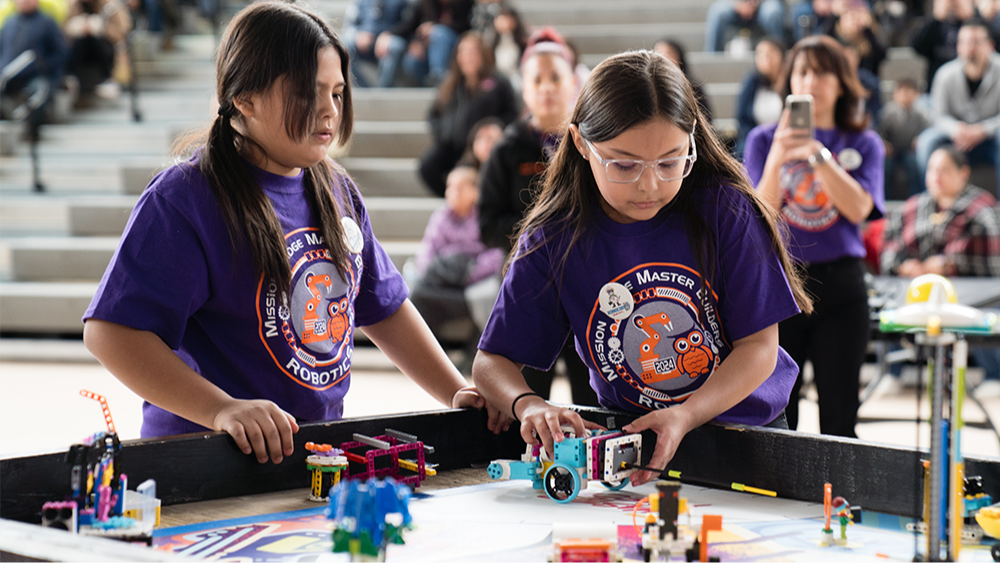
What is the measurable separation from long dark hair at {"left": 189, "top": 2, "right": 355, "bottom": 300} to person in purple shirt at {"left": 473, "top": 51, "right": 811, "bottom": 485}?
16.8 inches

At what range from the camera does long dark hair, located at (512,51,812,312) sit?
5.47 feet

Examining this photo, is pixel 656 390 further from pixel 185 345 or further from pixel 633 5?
pixel 633 5

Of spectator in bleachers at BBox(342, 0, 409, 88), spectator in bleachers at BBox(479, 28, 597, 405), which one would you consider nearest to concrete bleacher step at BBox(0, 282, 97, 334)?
spectator in bleachers at BBox(342, 0, 409, 88)

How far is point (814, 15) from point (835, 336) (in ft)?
17.0

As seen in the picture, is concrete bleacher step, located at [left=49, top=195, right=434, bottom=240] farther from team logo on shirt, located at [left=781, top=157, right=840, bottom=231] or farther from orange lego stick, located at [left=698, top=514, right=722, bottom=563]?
orange lego stick, located at [left=698, top=514, right=722, bottom=563]

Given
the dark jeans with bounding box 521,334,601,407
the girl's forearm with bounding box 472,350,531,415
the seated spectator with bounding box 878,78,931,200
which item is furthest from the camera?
the seated spectator with bounding box 878,78,931,200

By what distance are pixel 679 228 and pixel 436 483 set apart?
59 cm

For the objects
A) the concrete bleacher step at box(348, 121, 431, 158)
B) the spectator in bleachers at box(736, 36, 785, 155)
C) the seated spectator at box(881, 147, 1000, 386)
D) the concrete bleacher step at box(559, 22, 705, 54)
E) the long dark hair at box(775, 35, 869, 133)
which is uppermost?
the concrete bleacher step at box(559, 22, 705, 54)

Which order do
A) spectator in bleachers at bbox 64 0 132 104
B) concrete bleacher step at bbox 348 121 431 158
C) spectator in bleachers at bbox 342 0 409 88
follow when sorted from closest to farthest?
concrete bleacher step at bbox 348 121 431 158 < spectator in bleachers at bbox 342 0 409 88 < spectator in bleachers at bbox 64 0 132 104

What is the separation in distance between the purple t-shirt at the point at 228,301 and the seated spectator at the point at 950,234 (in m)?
4.09

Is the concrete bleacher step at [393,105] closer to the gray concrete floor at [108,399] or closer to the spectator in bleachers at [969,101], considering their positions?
the gray concrete floor at [108,399]

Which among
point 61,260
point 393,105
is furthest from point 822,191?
point 61,260

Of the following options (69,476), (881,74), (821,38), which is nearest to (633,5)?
(881,74)

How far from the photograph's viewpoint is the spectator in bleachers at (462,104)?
6.41 meters
